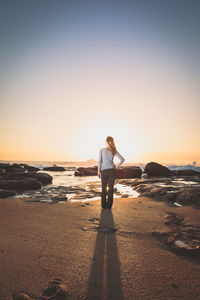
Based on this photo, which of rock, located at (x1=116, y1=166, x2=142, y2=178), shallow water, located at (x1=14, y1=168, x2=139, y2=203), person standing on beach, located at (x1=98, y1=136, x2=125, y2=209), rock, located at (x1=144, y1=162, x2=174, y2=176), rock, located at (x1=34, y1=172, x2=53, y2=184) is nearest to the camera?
person standing on beach, located at (x1=98, y1=136, x2=125, y2=209)

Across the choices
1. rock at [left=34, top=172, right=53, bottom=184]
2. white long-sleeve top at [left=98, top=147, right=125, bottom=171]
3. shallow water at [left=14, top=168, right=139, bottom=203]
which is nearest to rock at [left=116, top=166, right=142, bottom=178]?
rock at [left=34, top=172, right=53, bottom=184]

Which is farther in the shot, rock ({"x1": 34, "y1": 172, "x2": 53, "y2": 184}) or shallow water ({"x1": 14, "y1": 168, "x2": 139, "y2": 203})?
rock ({"x1": 34, "y1": 172, "x2": 53, "y2": 184})

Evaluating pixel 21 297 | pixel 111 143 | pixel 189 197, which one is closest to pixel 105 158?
pixel 111 143

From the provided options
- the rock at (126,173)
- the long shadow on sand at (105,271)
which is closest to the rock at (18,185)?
the long shadow on sand at (105,271)

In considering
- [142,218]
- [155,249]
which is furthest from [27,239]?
[142,218]

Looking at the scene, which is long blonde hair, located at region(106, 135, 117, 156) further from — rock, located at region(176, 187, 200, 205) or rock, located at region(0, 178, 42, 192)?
rock, located at region(0, 178, 42, 192)

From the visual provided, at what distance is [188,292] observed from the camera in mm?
1583

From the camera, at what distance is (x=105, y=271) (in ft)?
6.17

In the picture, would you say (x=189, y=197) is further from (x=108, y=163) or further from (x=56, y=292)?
(x=56, y=292)

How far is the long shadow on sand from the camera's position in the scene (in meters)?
1.55

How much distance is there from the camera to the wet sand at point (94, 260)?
1.61 m

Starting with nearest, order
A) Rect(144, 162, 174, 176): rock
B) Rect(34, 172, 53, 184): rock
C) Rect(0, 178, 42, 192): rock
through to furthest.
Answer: Rect(0, 178, 42, 192): rock < Rect(34, 172, 53, 184): rock < Rect(144, 162, 174, 176): rock

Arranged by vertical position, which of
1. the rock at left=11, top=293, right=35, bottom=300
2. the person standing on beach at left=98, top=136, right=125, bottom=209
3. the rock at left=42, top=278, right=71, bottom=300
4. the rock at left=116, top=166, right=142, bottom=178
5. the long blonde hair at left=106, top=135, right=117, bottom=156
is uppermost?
the long blonde hair at left=106, top=135, right=117, bottom=156

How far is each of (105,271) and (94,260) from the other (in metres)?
0.27
